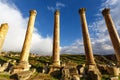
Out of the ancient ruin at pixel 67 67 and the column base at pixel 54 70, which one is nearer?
the ancient ruin at pixel 67 67

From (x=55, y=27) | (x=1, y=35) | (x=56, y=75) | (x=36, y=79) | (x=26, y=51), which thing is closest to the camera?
(x=1, y=35)

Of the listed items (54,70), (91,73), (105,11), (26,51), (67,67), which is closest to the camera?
(91,73)

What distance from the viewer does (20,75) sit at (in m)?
22.1

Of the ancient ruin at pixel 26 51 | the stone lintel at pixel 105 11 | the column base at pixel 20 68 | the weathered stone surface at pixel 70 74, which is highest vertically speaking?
the stone lintel at pixel 105 11

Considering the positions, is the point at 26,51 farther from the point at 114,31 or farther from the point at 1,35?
the point at 114,31

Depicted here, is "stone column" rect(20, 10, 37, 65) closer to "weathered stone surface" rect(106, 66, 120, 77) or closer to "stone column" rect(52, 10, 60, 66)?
"stone column" rect(52, 10, 60, 66)

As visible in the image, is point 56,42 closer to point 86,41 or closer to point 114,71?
point 86,41

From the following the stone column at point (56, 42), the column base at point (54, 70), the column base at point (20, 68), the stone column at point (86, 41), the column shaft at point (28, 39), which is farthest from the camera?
the column shaft at point (28, 39)

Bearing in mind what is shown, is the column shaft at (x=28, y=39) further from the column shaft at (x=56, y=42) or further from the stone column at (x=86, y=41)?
the stone column at (x=86, y=41)

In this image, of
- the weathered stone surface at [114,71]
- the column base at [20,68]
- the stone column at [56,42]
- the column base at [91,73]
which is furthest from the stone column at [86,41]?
the column base at [20,68]

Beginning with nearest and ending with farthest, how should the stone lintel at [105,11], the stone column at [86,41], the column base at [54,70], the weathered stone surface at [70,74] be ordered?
the weathered stone surface at [70,74] → the column base at [54,70] → the stone column at [86,41] → the stone lintel at [105,11]

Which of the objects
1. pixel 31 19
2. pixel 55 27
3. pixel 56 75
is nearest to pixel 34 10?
pixel 31 19

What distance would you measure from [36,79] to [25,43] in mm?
10396

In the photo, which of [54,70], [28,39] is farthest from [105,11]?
[28,39]
